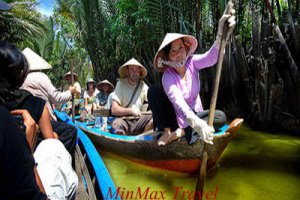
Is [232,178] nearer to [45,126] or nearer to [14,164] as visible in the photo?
[45,126]

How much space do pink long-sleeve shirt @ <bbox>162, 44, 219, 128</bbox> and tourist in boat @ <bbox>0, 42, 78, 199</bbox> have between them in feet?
4.36

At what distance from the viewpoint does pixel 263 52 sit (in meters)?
6.23

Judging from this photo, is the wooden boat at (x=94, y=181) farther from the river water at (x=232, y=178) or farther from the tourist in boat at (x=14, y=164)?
the tourist in boat at (x=14, y=164)

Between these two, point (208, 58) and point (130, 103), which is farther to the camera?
point (130, 103)

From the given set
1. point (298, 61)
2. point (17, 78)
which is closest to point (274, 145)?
point (298, 61)

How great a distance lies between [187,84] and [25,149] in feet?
7.42

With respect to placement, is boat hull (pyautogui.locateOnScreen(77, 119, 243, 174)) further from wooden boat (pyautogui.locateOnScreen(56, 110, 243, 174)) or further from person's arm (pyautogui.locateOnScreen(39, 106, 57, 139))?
person's arm (pyautogui.locateOnScreen(39, 106, 57, 139))

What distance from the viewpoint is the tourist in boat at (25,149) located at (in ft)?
2.56

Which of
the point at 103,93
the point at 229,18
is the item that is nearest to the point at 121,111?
the point at 229,18

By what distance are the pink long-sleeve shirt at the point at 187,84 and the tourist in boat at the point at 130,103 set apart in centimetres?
129

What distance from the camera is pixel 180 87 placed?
287 centimetres

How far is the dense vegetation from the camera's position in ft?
19.1

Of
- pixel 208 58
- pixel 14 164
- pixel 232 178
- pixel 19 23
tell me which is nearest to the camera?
pixel 14 164


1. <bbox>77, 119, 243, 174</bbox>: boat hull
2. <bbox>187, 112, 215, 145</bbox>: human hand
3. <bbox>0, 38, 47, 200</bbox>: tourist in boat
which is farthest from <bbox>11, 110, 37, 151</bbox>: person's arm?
<bbox>77, 119, 243, 174</bbox>: boat hull
